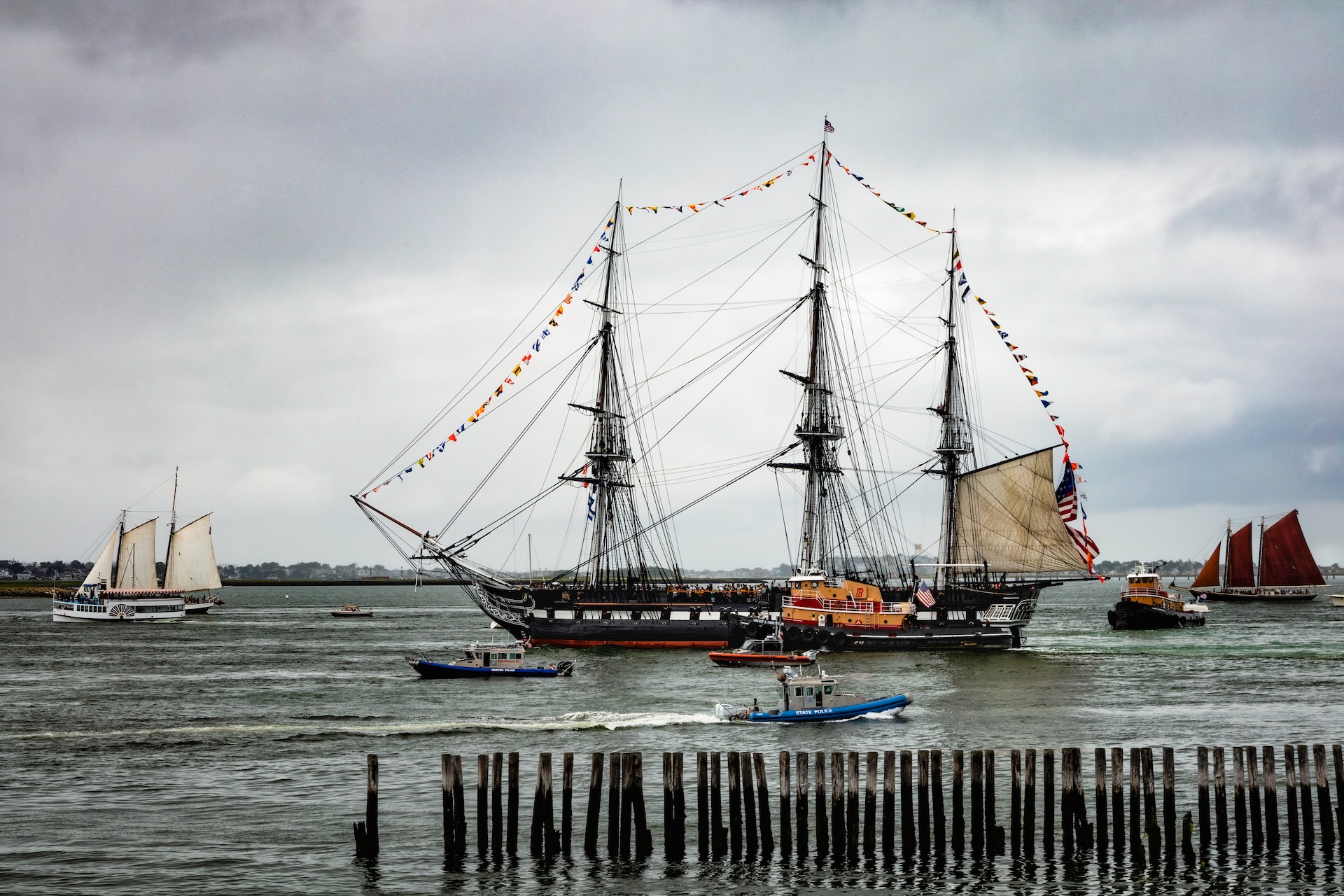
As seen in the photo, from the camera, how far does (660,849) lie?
2803 centimetres

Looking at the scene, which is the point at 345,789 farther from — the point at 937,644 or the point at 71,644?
the point at 71,644

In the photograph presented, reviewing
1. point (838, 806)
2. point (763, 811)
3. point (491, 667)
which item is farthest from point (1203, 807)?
point (491, 667)

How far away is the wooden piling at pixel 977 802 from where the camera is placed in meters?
25.2

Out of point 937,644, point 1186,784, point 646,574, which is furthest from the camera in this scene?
point 646,574

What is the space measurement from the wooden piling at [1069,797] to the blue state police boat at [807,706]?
19291mm

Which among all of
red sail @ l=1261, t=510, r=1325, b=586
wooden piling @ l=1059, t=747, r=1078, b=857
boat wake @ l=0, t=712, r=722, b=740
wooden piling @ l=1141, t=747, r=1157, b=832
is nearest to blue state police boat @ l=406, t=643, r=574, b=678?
boat wake @ l=0, t=712, r=722, b=740

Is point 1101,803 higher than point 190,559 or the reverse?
the reverse

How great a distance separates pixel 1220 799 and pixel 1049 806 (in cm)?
414

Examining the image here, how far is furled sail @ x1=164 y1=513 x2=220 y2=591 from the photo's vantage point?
15988 centimetres

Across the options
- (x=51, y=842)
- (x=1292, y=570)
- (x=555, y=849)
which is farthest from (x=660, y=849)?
(x=1292, y=570)

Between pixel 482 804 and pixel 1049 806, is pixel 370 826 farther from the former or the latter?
pixel 1049 806

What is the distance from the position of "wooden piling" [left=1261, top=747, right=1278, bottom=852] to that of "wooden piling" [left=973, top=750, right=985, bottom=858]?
18.6ft

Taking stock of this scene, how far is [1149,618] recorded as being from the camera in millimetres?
120750

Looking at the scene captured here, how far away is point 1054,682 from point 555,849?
1794 inches
